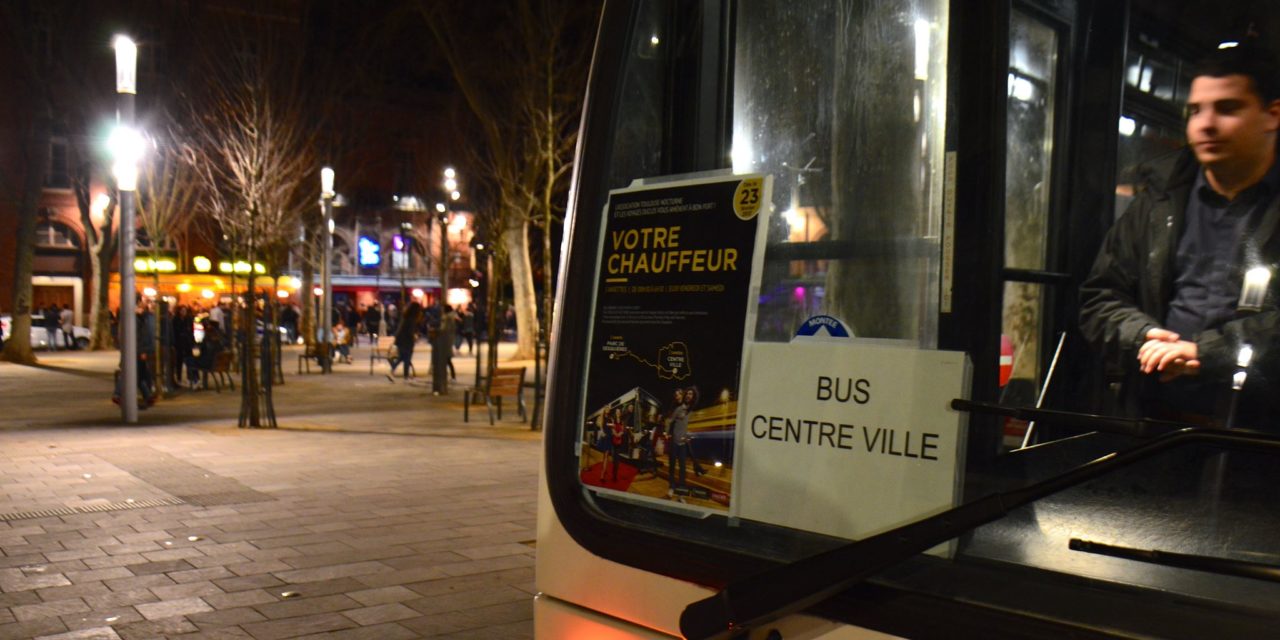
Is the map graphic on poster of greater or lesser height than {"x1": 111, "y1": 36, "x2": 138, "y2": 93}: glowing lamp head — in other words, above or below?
below

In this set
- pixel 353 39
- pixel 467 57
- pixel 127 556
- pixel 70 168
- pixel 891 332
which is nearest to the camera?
pixel 891 332

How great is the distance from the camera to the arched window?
4753 centimetres

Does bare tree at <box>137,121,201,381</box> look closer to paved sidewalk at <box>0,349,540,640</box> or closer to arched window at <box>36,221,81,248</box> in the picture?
paved sidewalk at <box>0,349,540,640</box>

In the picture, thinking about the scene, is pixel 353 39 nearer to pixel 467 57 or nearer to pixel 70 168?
pixel 467 57

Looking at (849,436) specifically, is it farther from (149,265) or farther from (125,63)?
(149,265)

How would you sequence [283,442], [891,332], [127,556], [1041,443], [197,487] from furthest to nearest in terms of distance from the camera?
[283,442] → [197,487] → [127,556] → [891,332] → [1041,443]

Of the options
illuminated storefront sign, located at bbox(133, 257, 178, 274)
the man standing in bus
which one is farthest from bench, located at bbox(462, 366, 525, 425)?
illuminated storefront sign, located at bbox(133, 257, 178, 274)

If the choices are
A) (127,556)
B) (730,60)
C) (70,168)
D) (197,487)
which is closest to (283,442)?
(197,487)

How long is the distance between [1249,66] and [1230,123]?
82 millimetres

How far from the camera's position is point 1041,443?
1.76m

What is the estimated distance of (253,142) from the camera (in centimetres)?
2189

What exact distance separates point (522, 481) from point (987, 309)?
8.91 m

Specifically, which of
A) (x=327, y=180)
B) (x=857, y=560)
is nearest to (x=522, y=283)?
(x=327, y=180)

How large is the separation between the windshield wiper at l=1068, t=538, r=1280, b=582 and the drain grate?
8811mm
